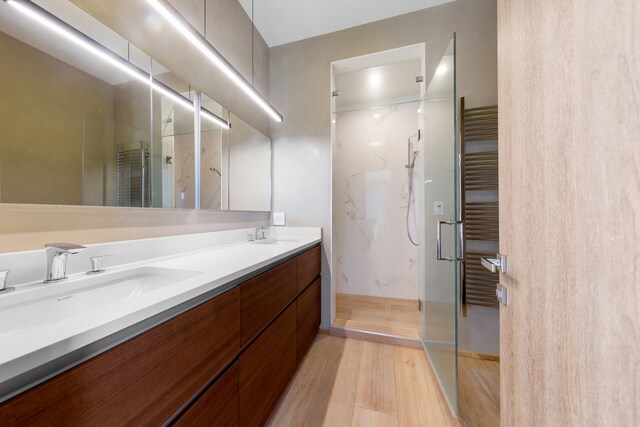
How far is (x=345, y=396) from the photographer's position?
1.34 m

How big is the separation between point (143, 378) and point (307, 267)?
1190 mm

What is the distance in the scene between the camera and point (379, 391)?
1.38 metres

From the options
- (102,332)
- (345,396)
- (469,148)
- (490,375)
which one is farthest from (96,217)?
(490,375)

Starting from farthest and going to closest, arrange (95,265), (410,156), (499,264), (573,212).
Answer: (410,156) < (95,265) < (499,264) < (573,212)

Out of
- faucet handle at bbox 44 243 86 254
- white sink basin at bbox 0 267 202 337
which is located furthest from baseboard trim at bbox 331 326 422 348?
faucet handle at bbox 44 243 86 254

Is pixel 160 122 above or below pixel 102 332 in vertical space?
above

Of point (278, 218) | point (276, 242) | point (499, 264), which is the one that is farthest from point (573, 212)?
point (278, 218)

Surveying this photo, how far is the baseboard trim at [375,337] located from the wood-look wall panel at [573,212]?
1323 mm

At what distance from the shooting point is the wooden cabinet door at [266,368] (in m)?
0.90

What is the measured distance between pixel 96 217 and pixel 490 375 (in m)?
2.45

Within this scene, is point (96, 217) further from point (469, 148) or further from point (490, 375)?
point (490, 375)

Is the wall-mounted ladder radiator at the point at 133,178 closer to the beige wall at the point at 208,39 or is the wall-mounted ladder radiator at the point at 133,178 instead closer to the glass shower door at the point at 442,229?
A: the beige wall at the point at 208,39

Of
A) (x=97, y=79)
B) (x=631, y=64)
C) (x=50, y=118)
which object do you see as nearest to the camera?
(x=631, y=64)

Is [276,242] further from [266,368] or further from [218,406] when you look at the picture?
[218,406]
